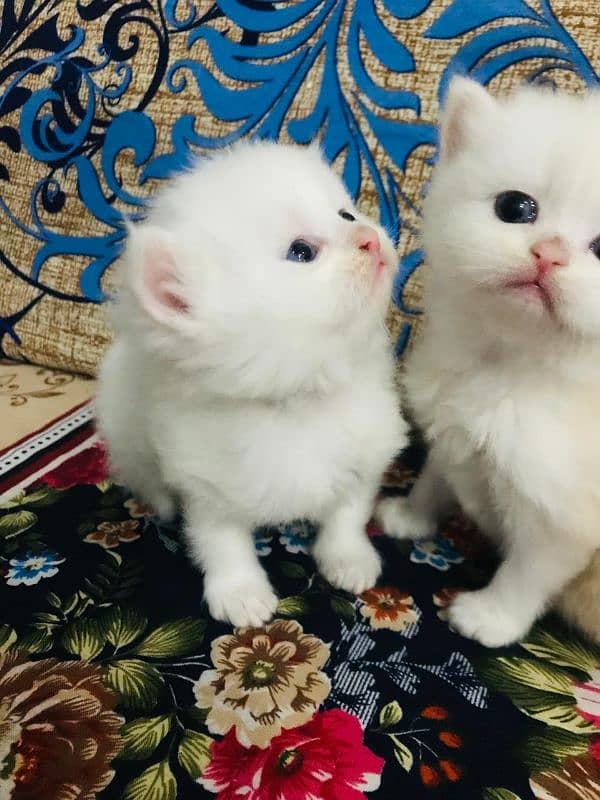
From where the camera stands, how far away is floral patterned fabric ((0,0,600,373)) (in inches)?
45.0

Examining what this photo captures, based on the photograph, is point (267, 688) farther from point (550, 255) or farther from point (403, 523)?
point (550, 255)

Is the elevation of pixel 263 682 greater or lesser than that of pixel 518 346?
lesser

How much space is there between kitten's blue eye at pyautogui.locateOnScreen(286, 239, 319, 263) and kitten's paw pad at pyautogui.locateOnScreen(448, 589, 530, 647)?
0.50m

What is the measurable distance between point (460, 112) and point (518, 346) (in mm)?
308

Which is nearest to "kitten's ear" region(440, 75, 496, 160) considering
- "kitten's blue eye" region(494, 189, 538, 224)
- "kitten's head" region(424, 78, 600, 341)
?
"kitten's head" region(424, 78, 600, 341)

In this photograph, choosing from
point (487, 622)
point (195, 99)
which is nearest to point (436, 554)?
point (487, 622)

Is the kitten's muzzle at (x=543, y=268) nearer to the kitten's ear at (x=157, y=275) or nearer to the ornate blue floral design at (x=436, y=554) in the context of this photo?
the kitten's ear at (x=157, y=275)

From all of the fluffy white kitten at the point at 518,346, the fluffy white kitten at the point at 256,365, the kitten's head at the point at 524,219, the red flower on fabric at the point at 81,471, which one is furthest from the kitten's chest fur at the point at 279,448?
the red flower on fabric at the point at 81,471

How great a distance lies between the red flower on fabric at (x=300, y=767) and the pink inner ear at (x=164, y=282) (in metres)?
0.47

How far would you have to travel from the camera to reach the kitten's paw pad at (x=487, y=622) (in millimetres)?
850

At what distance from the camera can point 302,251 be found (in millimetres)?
789

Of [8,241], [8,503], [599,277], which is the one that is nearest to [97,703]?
[8,503]

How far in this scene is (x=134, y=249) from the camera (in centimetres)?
70

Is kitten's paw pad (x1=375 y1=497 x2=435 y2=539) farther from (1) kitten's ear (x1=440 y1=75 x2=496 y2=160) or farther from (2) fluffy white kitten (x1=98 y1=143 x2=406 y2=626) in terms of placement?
(1) kitten's ear (x1=440 y1=75 x2=496 y2=160)
